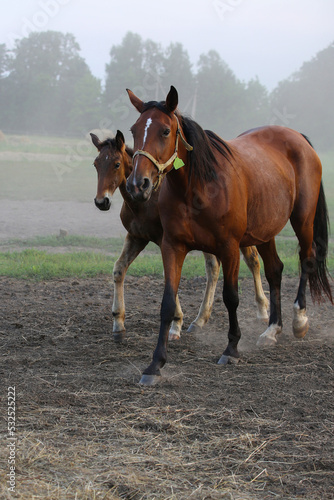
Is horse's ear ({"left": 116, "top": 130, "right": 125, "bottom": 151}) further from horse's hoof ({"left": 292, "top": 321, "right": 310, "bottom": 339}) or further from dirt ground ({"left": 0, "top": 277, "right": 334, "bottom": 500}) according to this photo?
horse's hoof ({"left": 292, "top": 321, "right": 310, "bottom": 339})

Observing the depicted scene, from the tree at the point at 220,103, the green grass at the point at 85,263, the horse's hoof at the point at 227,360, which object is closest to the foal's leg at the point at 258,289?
the green grass at the point at 85,263

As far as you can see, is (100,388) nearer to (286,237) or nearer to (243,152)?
(243,152)

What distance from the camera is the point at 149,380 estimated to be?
4012mm

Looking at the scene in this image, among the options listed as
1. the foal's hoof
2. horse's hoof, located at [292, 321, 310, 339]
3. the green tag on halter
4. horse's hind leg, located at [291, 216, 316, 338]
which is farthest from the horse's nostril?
the foal's hoof

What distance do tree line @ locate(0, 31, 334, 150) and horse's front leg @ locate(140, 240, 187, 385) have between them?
115ft

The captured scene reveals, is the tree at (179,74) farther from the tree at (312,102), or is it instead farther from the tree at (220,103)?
the tree at (312,102)

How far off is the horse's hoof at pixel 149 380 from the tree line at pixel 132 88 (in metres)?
35.5

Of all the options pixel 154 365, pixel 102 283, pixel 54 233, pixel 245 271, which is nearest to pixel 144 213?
pixel 154 365

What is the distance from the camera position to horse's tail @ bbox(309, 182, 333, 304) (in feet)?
19.0

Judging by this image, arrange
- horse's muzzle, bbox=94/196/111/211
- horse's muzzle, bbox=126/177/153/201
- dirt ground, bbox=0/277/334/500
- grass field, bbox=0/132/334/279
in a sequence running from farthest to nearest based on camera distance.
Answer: grass field, bbox=0/132/334/279
horse's muzzle, bbox=94/196/111/211
horse's muzzle, bbox=126/177/153/201
dirt ground, bbox=0/277/334/500

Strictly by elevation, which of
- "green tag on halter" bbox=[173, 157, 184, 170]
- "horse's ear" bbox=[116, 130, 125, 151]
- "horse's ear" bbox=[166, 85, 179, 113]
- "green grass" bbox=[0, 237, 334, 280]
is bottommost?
"green grass" bbox=[0, 237, 334, 280]

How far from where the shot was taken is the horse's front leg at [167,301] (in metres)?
4.16

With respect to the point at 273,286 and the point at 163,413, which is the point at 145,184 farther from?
the point at 273,286

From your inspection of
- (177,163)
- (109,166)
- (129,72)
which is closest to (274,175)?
(177,163)
